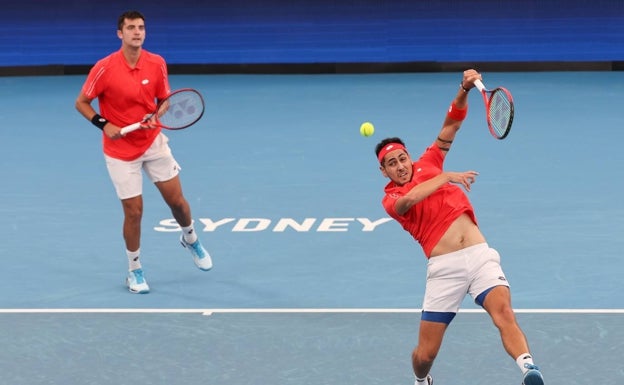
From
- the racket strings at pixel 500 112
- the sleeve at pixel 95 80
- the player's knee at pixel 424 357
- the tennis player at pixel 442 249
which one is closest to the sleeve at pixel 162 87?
the sleeve at pixel 95 80

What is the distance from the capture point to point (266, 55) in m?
20.8

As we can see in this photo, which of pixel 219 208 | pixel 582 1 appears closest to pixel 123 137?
pixel 219 208

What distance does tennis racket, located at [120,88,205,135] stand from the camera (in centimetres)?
884

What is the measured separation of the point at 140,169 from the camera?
905 centimetres

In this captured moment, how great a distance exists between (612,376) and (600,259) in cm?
260

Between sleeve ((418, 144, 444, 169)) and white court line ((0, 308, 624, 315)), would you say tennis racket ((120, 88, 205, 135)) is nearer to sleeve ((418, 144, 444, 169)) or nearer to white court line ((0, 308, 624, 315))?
white court line ((0, 308, 624, 315))

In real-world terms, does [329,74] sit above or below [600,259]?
below

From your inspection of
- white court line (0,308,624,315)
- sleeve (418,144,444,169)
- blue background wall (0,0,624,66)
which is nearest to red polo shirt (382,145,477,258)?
sleeve (418,144,444,169)

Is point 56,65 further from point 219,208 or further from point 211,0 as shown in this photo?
point 219,208

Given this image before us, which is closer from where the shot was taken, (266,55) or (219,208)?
(219,208)

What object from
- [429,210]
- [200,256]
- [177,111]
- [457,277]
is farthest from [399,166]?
[200,256]

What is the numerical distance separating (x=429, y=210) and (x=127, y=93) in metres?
3.08

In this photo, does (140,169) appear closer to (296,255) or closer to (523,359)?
(296,255)

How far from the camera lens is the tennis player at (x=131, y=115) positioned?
8781mm
